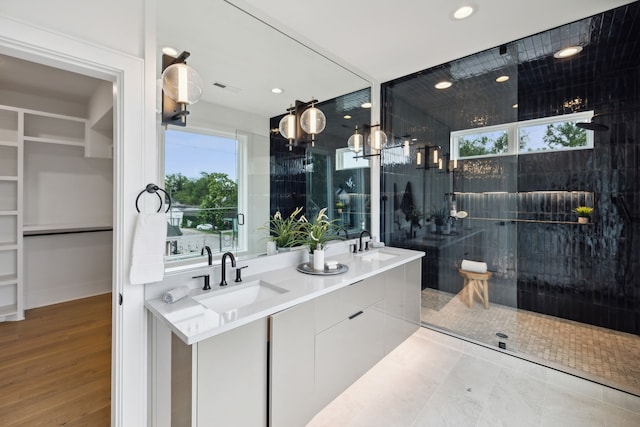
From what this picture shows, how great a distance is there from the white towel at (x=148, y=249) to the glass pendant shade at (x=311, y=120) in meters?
1.25

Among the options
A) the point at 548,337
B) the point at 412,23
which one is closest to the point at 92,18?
the point at 412,23

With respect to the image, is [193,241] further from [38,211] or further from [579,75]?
[579,75]

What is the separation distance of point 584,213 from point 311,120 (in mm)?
3162

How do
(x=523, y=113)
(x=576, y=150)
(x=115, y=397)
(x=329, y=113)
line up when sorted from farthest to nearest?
(x=523, y=113), (x=576, y=150), (x=329, y=113), (x=115, y=397)

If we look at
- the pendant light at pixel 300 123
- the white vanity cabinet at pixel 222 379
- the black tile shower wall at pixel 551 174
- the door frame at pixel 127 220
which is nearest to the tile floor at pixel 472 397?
the white vanity cabinet at pixel 222 379

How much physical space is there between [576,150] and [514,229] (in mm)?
1157

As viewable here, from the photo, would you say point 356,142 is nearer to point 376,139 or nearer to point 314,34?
point 376,139

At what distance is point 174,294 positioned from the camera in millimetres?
1438

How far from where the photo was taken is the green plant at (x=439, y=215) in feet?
10.3

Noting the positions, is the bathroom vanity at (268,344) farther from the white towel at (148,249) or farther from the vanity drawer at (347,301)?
the white towel at (148,249)

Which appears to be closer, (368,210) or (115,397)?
(115,397)

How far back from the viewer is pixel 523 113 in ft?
10.8

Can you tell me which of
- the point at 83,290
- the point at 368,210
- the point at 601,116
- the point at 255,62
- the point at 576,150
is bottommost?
the point at 83,290

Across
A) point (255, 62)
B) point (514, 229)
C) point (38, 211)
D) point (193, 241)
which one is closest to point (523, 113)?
point (514, 229)
